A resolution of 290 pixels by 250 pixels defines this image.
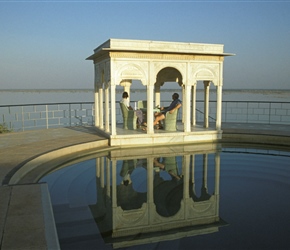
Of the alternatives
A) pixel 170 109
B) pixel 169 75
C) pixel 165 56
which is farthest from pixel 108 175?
pixel 169 75

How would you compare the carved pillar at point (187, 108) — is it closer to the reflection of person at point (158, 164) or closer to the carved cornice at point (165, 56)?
the carved cornice at point (165, 56)

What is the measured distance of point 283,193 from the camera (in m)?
5.62

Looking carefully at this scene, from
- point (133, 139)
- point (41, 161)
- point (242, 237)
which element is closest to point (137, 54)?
point (133, 139)

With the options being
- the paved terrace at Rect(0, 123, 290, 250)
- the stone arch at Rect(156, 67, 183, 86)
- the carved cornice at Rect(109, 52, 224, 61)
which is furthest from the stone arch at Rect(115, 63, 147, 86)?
the stone arch at Rect(156, 67, 183, 86)

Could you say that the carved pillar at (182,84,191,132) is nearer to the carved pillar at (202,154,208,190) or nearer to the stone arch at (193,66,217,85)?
the stone arch at (193,66,217,85)

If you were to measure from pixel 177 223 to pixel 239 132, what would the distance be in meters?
6.88

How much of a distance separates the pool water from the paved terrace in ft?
1.49

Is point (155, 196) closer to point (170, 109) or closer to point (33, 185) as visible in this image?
point (33, 185)

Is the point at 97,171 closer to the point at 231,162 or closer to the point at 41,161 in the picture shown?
the point at 41,161

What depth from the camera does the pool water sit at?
393 centimetres

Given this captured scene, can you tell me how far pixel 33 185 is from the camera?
16.0ft

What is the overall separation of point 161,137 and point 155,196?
4419mm

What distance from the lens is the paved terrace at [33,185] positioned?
3203mm

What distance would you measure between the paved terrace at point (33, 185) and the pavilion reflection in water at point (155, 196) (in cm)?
86
